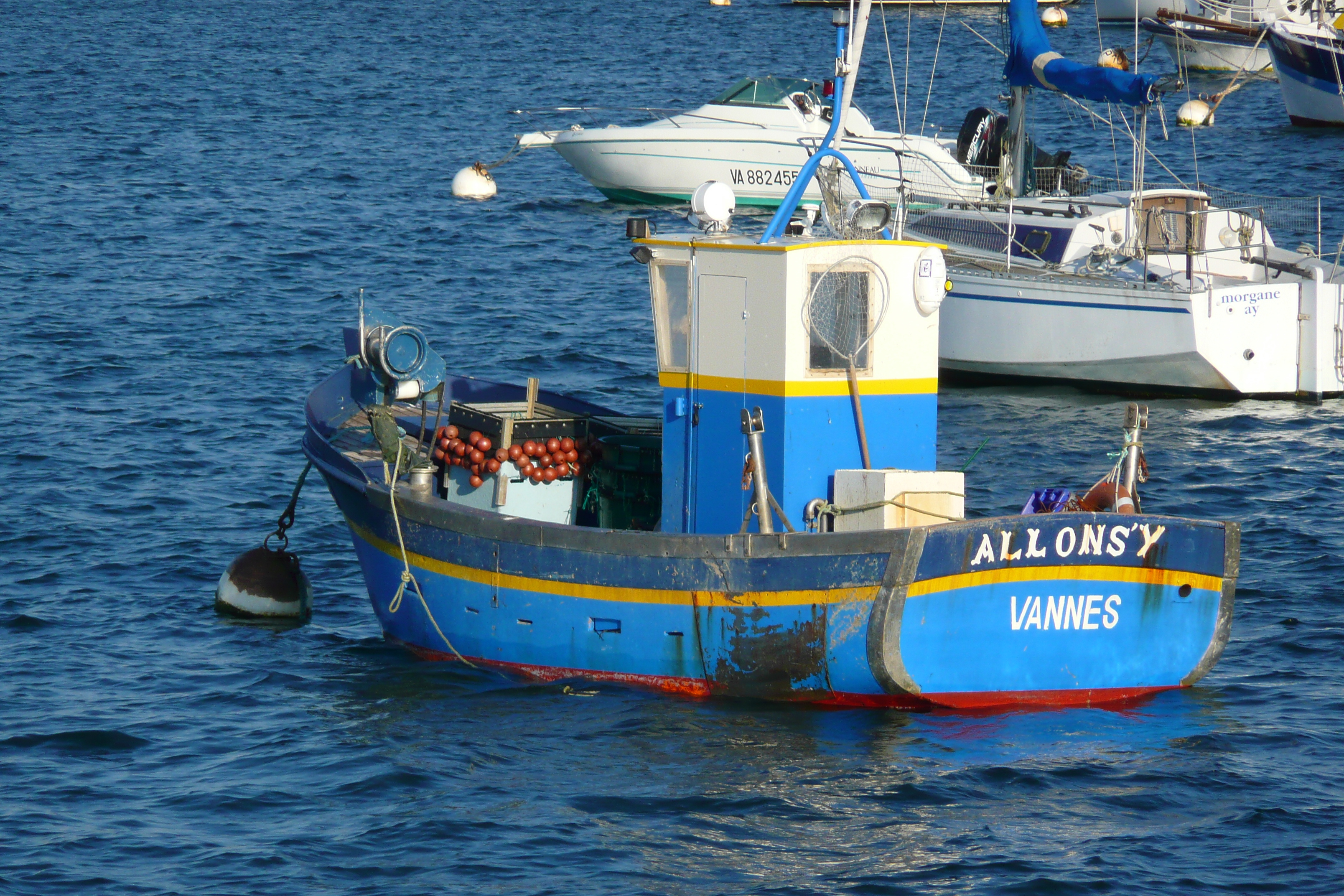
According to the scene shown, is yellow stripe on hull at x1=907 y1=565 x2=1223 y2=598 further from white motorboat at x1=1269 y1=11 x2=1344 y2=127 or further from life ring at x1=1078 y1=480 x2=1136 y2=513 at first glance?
white motorboat at x1=1269 y1=11 x2=1344 y2=127

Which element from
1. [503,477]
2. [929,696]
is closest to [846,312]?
[929,696]

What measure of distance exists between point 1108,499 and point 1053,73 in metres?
11.4

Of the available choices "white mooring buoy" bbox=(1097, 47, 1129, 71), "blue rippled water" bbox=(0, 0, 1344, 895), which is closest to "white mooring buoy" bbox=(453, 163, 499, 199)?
"blue rippled water" bbox=(0, 0, 1344, 895)

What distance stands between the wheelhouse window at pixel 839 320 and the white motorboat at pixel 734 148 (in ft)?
64.6

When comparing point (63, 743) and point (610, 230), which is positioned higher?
point (610, 230)

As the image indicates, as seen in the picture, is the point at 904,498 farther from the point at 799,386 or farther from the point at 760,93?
the point at 760,93

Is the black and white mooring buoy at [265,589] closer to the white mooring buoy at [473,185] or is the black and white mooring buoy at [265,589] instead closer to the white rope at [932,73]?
the white rope at [932,73]

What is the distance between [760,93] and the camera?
105ft

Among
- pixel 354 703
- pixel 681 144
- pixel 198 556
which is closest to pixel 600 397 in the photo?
pixel 198 556

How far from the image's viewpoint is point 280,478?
16.7 metres

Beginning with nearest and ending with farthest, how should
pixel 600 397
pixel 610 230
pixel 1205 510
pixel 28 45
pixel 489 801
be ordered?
pixel 489 801 < pixel 1205 510 < pixel 600 397 < pixel 610 230 < pixel 28 45

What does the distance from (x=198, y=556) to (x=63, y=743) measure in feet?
12.8

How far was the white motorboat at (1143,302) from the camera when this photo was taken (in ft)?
63.6

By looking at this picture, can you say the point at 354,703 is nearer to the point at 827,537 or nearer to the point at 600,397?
the point at 827,537
